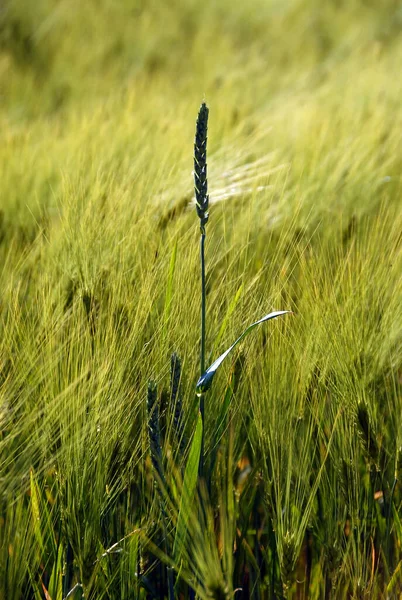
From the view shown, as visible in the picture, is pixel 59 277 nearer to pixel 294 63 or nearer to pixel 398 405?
pixel 398 405

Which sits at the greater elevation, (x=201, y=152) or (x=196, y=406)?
(x=201, y=152)

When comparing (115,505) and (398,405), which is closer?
(115,505)

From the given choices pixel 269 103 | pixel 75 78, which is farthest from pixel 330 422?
pixel 75 78

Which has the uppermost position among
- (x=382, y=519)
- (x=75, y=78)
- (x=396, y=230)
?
(x=75, y=78)

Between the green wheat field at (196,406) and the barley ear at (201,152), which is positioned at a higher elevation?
the barley ear at (201,152)

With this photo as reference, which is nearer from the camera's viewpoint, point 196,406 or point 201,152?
point 201,152

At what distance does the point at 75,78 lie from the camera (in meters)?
3.65

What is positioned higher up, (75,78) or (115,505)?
(75,78)

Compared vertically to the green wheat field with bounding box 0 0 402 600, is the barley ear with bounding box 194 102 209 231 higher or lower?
higher

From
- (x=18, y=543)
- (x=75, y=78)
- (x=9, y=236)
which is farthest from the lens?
(x=75, y=78)

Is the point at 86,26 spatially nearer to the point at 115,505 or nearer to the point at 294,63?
the point at 294,63

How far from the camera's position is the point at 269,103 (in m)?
3.10

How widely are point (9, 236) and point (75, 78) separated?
8.42ft

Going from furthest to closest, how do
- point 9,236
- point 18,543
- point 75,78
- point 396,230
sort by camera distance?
point 75,78 → point 9,236 → point 396,230 → point 18,543
